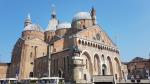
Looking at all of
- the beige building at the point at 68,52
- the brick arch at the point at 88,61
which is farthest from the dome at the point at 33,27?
the brick arch at the point at 88,61

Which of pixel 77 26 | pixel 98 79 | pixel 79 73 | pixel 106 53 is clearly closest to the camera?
pixel 79 73

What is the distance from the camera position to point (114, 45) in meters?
51.0

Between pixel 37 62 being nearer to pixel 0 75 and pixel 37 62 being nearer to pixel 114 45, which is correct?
pixel 0 75

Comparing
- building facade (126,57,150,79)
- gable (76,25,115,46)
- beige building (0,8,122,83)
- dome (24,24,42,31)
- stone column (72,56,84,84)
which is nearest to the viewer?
stone column (72,56,84,84)

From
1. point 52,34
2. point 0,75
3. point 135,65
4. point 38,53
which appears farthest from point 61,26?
point 135,65

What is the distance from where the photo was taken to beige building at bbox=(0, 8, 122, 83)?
136ft

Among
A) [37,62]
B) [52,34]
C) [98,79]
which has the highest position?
[52,34]

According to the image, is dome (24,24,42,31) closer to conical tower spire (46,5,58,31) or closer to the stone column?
conical tower spire (46,5,58,31)

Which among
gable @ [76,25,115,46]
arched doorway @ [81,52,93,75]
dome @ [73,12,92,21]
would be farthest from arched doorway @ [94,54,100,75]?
dome @ [73,12,92,21]

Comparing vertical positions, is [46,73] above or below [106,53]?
below

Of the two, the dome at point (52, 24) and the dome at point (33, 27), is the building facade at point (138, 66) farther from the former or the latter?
the dome at point (33, 27)

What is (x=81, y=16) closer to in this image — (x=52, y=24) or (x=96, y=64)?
(x=52, y=24)

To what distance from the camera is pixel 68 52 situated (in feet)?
130

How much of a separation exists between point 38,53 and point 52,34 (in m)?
10.3
